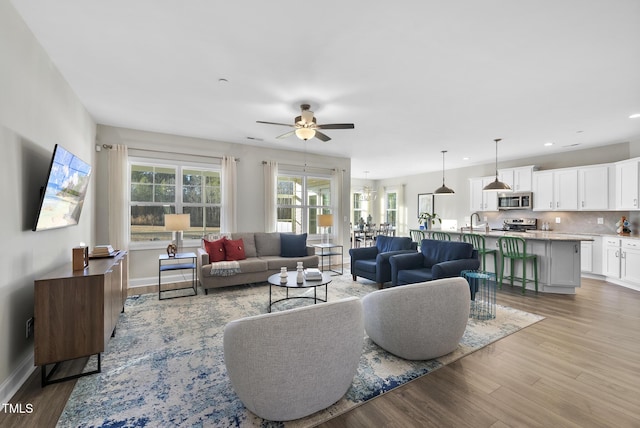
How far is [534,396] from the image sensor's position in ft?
6.74

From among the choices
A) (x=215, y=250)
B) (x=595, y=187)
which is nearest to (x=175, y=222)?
(x=215, y=250)

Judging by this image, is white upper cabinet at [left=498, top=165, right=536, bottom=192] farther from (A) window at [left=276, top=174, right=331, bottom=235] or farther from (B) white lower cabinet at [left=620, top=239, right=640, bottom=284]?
(A) window at [left=276, top=174, right=331, bottom=235]

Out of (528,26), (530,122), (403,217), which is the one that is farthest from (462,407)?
(403,217)

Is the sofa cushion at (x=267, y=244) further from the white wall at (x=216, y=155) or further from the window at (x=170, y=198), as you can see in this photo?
the window at (x=170, y=198)

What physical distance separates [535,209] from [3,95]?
8731 millimetres

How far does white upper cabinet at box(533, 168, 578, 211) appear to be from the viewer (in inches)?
241

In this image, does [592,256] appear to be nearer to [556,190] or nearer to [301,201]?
[556,190]

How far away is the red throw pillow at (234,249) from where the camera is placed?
5016 millimetres

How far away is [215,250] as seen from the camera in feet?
16.1

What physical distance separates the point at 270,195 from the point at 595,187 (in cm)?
669

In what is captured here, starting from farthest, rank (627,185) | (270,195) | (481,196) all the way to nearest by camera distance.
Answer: (481,196) → (270,195) → (627,185)

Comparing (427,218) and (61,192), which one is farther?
(427,218)

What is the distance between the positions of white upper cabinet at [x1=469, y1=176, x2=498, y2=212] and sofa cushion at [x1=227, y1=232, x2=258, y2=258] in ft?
20.4

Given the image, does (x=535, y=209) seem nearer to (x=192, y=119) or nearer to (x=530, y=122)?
(x=530, y=122)
